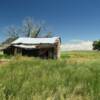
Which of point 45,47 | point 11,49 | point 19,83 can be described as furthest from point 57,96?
point 11,49

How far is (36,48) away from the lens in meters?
44.3

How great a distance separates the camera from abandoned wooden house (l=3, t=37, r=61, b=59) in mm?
44669

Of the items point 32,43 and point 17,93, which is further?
point 32,43

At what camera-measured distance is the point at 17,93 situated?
5.33m

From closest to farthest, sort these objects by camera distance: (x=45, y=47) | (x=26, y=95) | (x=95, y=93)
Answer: (x=26, y=95)
(x=95, y=93)
(x=45, y=47)

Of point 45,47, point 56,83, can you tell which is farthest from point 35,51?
point 56,83

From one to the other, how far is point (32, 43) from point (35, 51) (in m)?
2.27

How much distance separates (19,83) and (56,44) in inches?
1592

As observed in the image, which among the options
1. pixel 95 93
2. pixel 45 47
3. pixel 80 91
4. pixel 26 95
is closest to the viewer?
pixel 26 95

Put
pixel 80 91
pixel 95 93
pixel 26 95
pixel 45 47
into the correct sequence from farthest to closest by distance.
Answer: pixel 45 47 → pixel 80 91 → pixel 95 93 → pixel 26 95

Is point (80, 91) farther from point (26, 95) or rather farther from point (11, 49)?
point (11, 49)

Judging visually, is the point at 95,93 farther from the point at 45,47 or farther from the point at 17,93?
the point at 45,47

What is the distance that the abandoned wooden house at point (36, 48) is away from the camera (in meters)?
44.7

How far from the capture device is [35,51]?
45.0 metres
